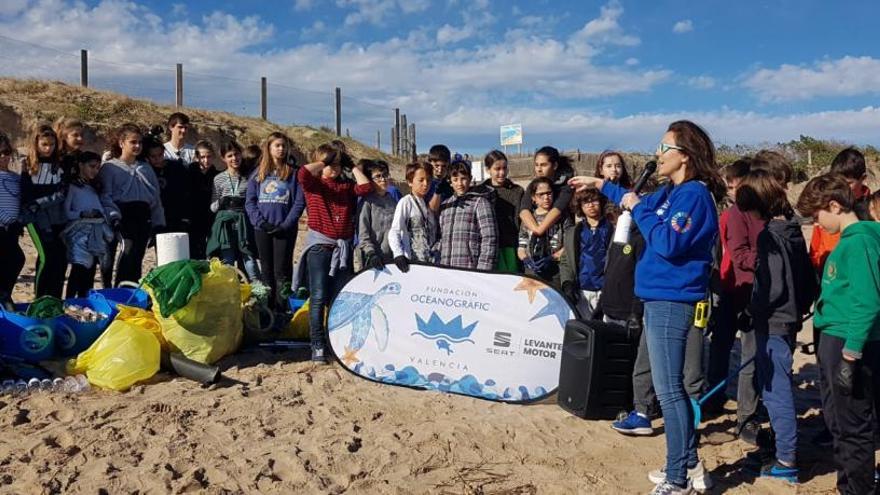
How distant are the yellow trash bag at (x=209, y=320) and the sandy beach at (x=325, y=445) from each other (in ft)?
1.03

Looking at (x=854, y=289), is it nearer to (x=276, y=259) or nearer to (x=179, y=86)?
(x=276, y=259)

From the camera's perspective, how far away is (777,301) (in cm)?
391

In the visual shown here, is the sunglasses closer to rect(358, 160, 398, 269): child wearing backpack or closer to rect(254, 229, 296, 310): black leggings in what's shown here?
rect(358, 160, 398, 269): child wearing backpack

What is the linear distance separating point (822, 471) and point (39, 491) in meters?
4.22

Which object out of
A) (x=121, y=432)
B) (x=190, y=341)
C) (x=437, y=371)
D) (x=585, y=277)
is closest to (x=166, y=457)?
(x=121, y=432)

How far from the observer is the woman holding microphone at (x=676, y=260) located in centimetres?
314

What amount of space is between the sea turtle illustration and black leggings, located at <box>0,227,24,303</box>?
2754 mm

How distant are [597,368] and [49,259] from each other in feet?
15.4

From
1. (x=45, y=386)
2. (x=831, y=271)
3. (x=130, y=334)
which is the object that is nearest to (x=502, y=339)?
(x=831, y=271)

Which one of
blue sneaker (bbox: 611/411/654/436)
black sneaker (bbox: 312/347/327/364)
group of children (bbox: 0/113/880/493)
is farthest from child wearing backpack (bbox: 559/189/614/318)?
black sneaker (bbox: 312/347/327/364)

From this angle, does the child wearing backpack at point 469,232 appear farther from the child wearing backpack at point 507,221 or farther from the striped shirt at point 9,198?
the striped shirt at point 9,198

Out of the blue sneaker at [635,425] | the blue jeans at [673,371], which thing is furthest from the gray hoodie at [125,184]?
the blue jeans at [673,371]

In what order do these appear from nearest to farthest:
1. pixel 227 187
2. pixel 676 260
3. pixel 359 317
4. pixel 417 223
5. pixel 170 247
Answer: pixel 676 260, pixel 359 317, pixel 417 223, pixel 170 247, pixel 227 187

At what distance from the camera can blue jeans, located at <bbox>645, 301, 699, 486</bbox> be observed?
324 centimetres
